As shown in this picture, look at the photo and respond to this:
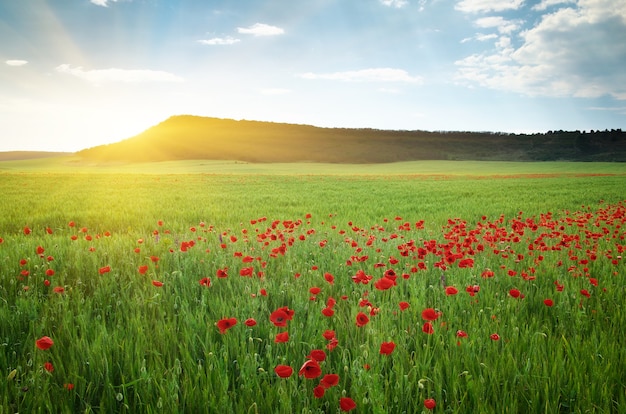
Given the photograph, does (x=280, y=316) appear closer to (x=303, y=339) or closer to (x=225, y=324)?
(x=225, y=324)

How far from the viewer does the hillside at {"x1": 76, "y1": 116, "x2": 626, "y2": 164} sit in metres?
87.1

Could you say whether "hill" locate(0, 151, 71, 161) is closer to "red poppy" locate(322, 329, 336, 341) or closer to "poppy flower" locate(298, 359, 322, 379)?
"red poppy" locate(322, 329, 336, 341)

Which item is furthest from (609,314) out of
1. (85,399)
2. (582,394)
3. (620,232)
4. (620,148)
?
(620,148)

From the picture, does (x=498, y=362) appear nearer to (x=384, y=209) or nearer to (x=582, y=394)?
(x=582, y=394)

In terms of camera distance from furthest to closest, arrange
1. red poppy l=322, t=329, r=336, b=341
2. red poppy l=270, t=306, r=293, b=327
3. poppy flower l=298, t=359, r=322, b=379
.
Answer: red poppy l=270, t=306, r=293, b=327, red poppy l=322, t=329, r=336, b=341, poppy flower l=298, t=359, r=322, b=379

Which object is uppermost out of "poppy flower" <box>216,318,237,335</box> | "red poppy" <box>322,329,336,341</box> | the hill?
the hill

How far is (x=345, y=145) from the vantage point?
99375 mm

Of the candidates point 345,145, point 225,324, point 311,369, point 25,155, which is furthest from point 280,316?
point 25,155

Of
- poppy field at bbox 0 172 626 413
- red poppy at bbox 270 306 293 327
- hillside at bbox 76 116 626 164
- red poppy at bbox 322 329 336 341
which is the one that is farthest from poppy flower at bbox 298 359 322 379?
hillside at bbox 76 116 626 164

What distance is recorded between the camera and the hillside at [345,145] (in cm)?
8706

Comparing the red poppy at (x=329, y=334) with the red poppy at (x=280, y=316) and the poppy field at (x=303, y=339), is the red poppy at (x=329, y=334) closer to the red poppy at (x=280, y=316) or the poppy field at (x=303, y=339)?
the poppy field at (x=303, y=339)

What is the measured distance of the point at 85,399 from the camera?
190 cm

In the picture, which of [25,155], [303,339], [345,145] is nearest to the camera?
[303,339]

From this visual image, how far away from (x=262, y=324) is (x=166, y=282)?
4.40 feet
